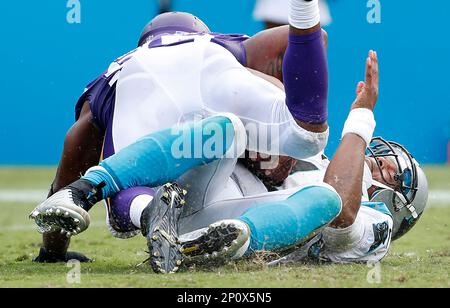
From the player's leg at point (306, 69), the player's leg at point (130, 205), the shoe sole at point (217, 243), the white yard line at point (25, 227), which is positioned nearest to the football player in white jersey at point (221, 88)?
the player's leg at point (306, 69)

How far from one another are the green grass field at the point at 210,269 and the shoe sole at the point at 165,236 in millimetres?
41

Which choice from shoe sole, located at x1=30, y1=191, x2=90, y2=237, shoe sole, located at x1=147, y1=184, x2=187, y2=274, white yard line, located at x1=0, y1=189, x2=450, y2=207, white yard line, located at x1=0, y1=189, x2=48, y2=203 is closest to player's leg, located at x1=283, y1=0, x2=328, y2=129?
shoe sole, located at x1=147, y1=184, x2=187, y2=274

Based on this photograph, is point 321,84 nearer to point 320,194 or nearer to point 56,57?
point 320,194

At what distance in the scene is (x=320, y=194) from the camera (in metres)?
2.36

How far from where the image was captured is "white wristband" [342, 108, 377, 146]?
2.64 meters

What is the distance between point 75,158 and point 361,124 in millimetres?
1029

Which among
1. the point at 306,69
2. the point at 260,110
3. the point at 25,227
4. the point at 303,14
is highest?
the point at 303,14

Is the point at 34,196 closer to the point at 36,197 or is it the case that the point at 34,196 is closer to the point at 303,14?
the point at 36,197

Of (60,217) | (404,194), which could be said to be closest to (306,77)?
(60,217)

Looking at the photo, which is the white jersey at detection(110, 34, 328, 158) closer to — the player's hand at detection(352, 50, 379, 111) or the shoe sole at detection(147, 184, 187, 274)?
the player's hand at detection(352, 50, 379, 111)

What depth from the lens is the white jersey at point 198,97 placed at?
8.29 feet

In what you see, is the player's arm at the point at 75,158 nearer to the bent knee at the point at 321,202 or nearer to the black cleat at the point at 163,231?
the black cleat at the point at 163,231

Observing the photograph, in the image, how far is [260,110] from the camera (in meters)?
2.56
